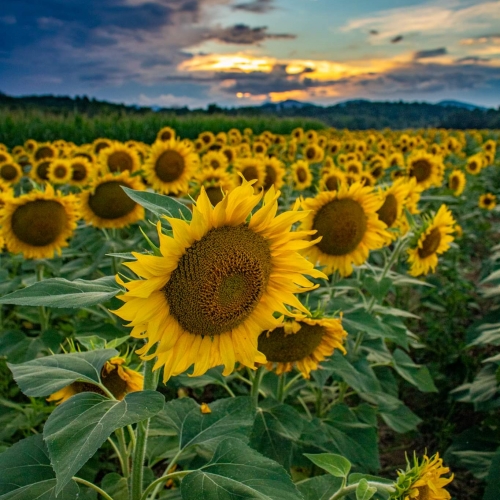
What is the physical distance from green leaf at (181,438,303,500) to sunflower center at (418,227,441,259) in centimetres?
218

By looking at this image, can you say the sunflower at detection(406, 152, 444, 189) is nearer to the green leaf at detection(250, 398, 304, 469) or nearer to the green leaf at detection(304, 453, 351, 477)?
the green leaf at detection(250, 398, 304, 469)

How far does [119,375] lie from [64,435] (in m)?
0.71

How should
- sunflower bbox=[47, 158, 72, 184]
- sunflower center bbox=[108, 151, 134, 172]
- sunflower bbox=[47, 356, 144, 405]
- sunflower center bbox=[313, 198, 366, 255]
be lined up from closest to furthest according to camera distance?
sunflower bbox=[47, 356, 144, 405], sunflower center bbox=[313, 198, 366, 255], sunflower center bbox=[108, 151, 134, 172], sunflower bbox=[47, 158, 72, 184]

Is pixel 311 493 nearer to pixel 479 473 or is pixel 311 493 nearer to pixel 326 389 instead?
pixel 479 473

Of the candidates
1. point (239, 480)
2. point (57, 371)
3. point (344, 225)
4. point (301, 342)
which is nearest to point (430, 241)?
point (344, 225)

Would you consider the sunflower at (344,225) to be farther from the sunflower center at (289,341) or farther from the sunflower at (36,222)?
the sunflower at (36,222)

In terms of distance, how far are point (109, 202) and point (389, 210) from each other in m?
2.09

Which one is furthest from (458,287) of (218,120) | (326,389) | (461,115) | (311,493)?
(461,115)

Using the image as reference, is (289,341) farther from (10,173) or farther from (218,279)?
(10,173)

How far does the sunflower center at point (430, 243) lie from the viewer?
3.27 m

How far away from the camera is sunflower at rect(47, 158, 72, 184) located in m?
6.19

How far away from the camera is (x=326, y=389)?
3455mm

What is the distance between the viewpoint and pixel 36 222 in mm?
3482

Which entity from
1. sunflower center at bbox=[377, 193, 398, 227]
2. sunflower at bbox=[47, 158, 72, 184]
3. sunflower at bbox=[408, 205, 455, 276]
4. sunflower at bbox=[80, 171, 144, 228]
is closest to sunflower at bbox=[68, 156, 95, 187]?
sunflower at bbox=[47, 158, 72, 184]
